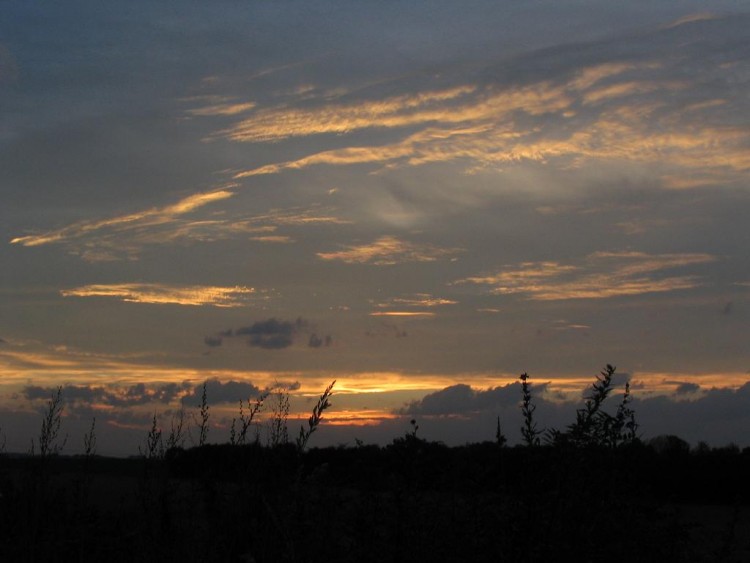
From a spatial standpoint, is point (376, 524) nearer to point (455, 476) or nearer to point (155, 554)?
point (455, 476)

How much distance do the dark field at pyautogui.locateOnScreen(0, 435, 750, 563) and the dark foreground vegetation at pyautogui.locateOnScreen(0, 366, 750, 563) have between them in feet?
0.05

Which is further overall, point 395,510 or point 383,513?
point 383,513

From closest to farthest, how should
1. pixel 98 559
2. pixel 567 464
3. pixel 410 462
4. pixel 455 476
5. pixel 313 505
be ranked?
1. pixel 567 464
2. pixel 313 505
3. pixel 410 462
4. pixel 455 476
5. pixel 98 559

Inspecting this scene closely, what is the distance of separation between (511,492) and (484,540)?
1.22 ft

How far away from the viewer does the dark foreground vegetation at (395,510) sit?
5168mm

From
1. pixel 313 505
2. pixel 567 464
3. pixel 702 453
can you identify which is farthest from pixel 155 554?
pixel 702 453

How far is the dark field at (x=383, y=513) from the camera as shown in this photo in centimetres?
516

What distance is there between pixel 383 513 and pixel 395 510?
56 cm

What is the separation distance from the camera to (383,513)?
6.55 m

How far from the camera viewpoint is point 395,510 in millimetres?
6020

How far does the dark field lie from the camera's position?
5.16 m

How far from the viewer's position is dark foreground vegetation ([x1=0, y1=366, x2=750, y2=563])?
203 inches

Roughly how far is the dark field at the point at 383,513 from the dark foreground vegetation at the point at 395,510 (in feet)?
0.05

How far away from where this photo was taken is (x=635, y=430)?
6836mm
